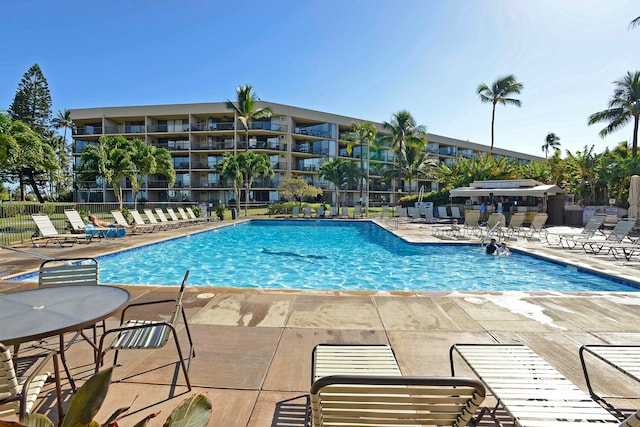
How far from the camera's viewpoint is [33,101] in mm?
42062

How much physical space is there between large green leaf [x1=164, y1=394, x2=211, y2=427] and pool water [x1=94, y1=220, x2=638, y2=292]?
6.74 metres

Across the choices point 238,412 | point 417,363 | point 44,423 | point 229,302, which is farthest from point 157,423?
point 229,302

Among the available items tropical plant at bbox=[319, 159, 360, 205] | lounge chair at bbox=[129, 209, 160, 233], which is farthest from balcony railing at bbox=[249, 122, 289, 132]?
lounge chair at bbox=[129, 209, 160, 233]

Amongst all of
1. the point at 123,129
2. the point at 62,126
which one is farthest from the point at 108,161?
the point at 62,126

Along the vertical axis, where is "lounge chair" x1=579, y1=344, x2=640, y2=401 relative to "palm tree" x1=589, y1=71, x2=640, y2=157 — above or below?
below

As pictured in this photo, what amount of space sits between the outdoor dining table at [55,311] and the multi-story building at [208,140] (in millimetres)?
33376

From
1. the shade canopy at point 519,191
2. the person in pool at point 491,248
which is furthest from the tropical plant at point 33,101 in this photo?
the person in pool at point 491,248

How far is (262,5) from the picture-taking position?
10.8 meters

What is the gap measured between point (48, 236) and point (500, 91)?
35.3 metres

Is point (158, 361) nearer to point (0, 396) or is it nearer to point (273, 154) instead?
point (0, 396)

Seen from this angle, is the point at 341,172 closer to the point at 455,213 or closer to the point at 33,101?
the point at 455,213

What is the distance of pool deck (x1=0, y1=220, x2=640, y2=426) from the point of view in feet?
8.30

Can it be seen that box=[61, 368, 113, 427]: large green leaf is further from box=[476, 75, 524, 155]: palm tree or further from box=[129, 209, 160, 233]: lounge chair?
box=[476, 75, 524, 155]: palm tree

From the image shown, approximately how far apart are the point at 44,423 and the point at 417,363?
2.86m
